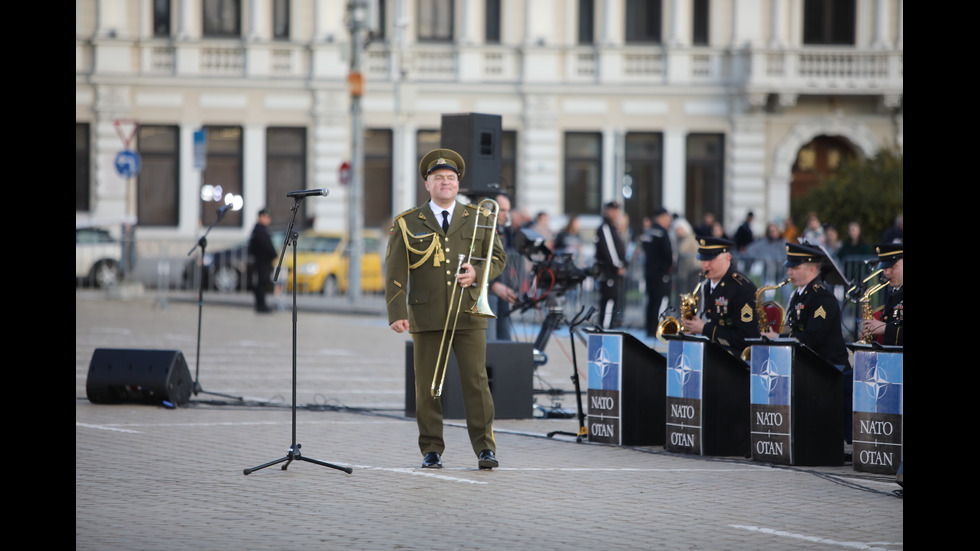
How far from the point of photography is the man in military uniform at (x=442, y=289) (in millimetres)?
9922

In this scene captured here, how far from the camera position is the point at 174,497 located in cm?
876

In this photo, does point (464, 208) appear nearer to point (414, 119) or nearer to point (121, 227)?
point (121, 227)

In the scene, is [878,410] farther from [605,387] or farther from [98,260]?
[98,260]

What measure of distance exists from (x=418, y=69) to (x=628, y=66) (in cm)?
551

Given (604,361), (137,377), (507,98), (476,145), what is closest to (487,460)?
(604,361)

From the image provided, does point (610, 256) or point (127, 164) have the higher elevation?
point (127, 164)

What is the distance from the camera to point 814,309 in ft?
35.8

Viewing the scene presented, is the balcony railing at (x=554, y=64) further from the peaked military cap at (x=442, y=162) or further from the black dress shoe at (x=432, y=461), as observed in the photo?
the black dress shoe at (x=432, y=461)

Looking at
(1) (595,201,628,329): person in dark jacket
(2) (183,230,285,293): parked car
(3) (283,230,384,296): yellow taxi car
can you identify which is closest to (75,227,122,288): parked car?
(2) (183,230,285,293): parked car

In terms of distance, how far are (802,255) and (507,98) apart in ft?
95.2

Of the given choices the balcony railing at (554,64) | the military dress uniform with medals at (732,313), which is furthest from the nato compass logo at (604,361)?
the balcony railing at (554,64)

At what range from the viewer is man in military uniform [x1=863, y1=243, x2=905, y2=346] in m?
10.3

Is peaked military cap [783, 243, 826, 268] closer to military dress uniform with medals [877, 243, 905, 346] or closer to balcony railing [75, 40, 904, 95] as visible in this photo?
military dress uniform with medals [877, 243, 905, 346]
